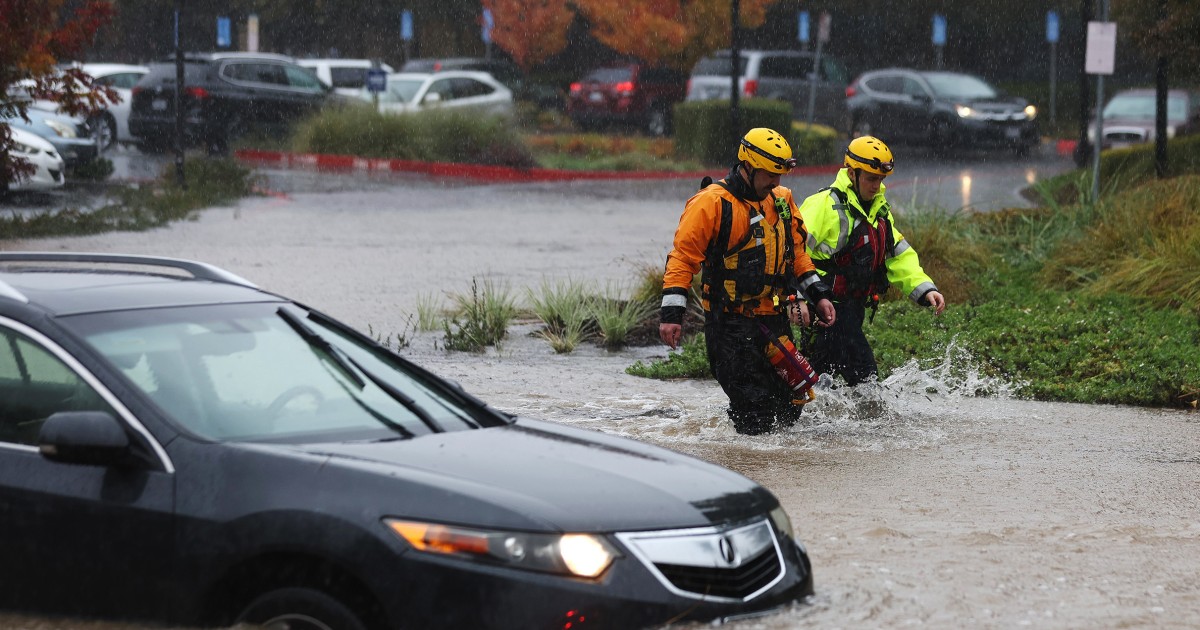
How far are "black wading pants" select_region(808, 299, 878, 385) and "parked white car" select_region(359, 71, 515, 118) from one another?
24.2 meters

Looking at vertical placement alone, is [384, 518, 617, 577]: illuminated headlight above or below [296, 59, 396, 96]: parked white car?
below

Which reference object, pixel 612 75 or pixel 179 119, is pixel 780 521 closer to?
pixel 179 119

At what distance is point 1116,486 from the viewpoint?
811 centimetres

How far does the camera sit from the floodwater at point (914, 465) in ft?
19.3

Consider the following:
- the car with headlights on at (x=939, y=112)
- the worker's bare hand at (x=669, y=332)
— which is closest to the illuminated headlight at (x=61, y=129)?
the car with headlights on at (x=939, y=112)

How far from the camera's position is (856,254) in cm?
914

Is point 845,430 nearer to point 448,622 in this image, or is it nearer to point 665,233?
point 448,622

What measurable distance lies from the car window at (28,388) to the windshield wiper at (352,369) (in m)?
0.82

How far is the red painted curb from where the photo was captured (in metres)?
28.9

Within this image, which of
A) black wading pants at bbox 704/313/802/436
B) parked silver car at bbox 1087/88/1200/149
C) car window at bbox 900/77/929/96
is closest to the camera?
black wading pants at bbox 704/313/802/436

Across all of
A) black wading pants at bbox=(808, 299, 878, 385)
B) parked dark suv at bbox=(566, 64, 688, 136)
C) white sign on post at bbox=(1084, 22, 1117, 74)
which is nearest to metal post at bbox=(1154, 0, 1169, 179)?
white sign on post at bbox=(1084, 22, 1117, 74)

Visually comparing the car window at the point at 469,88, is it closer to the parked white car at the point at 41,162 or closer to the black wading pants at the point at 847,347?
the parked white car at the point at 41,162

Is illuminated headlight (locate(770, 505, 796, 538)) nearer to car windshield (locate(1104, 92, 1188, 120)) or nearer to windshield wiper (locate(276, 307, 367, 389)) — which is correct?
windshield wiper (locate(276, 307, 367, 389))

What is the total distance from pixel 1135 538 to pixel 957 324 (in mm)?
5763
